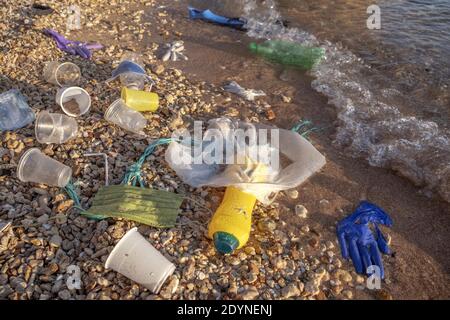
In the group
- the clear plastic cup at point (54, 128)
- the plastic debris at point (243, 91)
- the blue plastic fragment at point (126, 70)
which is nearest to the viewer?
the clear plastic cup at point (54, 128)

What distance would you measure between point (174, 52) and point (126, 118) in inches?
78.7

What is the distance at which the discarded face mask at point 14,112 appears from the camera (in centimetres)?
376

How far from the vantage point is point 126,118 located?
393 centimetres

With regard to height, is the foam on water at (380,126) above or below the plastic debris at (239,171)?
A: below

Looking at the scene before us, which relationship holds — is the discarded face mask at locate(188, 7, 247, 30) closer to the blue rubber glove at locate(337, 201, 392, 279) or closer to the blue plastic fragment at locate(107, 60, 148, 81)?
the blue plastic fragment at locate(107, 60, 148, 81)

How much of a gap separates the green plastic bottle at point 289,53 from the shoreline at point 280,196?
0.23 m

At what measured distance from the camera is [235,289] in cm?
266

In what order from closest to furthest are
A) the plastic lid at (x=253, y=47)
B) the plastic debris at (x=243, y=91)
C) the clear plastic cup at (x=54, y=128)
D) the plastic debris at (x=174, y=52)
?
the clear plastic cup at (x=54, y=128) < the plastic debris at (x=243, y=91) < the plastic debris at (x=174, y=52) < the plastic lid at (x=253, y=47)

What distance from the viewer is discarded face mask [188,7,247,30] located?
654 cm

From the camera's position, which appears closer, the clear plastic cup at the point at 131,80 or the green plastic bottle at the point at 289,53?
the clear plastic cup at the point at 131,80

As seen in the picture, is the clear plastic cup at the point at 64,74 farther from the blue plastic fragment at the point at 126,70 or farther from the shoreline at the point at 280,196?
the blue plastic fragment at the point at 126,70

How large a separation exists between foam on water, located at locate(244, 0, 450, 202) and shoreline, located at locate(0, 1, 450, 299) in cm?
16

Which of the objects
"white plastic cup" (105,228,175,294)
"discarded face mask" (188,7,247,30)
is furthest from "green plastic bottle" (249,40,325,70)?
"white plastic cup" (105,228,175,294)

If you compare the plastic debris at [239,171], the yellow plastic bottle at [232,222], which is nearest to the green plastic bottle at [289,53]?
the plastic debris at [239,171]
